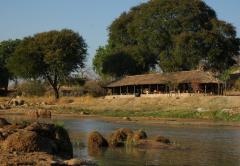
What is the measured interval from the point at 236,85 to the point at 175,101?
19.7 metres

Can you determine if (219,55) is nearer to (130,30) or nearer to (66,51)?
(130,30)

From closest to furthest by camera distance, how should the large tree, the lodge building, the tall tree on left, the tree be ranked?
the lodge building → the large tree → the tree → the tall tree on left

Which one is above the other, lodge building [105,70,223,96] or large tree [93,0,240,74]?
large tree [93,0,240,74]

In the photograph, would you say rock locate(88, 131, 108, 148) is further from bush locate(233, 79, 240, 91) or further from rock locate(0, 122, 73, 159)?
bush locate(233, 79, 240, 91)

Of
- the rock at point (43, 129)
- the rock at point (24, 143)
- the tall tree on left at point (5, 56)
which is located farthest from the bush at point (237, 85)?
the rock at point (24, 143)

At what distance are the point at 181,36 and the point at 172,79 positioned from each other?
10.2m

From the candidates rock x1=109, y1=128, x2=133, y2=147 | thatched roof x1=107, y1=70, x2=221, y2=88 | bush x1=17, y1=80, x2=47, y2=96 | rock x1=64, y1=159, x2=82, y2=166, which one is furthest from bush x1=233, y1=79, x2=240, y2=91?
rock x1=64, y1=159, x2=82, y2=166

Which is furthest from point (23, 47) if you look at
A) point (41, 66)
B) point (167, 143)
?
point (167, 143)

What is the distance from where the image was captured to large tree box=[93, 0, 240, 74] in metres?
91.2

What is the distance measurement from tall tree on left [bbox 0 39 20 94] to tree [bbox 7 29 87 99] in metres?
14.6

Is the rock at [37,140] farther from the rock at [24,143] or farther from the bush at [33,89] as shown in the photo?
the bush at [33,89]

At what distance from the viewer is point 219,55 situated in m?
92.9

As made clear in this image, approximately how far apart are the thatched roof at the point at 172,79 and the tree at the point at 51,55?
801 cm

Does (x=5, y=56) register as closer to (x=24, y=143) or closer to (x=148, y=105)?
(x=148, y=105)
